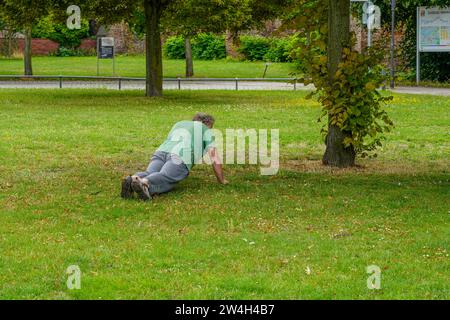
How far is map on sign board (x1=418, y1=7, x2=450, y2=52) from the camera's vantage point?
37.4 m

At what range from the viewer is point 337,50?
1420 cm

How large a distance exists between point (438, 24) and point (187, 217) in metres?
29.0

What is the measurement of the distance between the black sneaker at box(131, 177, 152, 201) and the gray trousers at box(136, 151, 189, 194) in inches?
6.9

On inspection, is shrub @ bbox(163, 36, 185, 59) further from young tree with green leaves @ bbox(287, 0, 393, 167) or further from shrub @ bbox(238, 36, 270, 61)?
young tree with green leaves @ bbox(287, 0, 393, 167)

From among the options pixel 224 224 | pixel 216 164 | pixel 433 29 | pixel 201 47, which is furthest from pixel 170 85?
pixel 224 224

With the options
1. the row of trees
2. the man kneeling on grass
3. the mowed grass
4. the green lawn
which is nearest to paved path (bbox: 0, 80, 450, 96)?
the green lawn

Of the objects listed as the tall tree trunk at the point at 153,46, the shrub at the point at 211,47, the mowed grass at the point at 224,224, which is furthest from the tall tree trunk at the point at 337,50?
the shrub at the point at 211,47

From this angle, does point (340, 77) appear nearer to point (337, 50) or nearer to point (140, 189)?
point (337, 50)

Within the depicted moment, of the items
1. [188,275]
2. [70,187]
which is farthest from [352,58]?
[188,275]

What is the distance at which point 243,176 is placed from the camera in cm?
1345

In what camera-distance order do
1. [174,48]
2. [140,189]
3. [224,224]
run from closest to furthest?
1. [224,224]
2. [140,189]
3. [174,48]

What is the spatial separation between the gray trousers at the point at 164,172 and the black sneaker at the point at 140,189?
18 cm

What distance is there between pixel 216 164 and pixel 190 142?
1.55ft

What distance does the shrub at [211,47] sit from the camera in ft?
196
